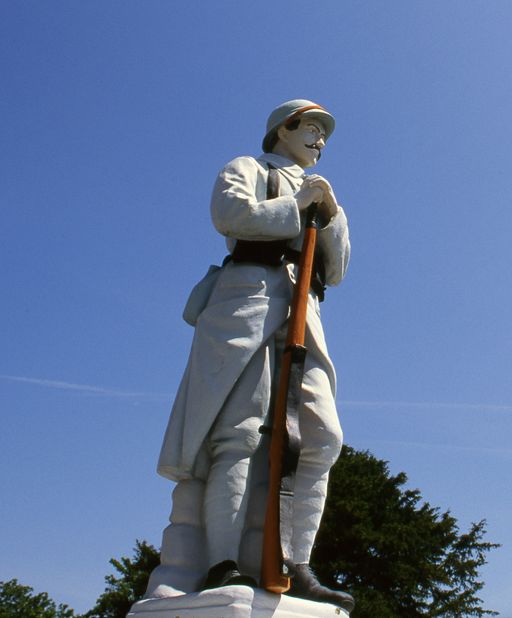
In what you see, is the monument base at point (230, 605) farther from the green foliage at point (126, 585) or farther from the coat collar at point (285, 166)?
the green foliage at point (126, 585)

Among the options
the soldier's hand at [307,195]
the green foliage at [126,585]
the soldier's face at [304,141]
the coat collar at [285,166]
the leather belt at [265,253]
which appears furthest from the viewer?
the green foliage at [126,585]

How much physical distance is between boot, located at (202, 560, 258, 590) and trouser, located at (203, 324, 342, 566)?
0.06m

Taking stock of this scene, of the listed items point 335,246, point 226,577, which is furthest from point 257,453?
point 335,246

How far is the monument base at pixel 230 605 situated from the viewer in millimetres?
3518

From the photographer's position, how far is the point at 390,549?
30.5 metres

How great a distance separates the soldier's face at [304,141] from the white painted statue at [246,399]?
429 mm

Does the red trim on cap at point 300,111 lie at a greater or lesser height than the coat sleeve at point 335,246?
greater

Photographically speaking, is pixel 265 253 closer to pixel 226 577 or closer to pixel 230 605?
pixel 226 577

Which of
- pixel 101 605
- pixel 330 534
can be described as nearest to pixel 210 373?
pixel 101 605

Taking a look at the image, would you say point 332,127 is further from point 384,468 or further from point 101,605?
point 384,468

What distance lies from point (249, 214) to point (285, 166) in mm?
913

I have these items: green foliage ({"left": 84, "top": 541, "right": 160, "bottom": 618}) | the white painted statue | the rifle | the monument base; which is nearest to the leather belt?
the white painted statue

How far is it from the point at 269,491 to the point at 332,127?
2863 mm

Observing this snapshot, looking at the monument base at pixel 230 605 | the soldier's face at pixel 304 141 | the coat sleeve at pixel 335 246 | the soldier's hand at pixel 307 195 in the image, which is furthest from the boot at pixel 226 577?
the soldier's face at pixel 304 141
